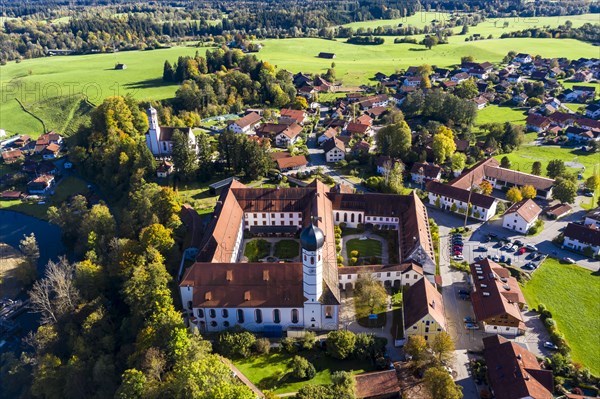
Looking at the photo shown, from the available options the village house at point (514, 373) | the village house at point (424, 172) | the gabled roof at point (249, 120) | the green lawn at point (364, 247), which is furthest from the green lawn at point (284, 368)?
the gabled roof at point (249, 120)

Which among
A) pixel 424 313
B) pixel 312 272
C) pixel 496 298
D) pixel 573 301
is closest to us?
pixel 424 313

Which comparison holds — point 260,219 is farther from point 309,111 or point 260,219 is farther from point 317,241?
point 309,111

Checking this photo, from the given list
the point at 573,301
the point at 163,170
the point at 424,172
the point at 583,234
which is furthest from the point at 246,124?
the point at 573,301

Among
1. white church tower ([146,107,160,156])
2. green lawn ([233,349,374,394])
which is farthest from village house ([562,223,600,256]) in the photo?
white church tower ([146,107,160,156])

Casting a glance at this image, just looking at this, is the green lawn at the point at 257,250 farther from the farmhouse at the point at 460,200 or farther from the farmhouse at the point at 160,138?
the farmhouse at the point at 160,138

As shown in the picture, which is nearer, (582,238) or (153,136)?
(582,238)

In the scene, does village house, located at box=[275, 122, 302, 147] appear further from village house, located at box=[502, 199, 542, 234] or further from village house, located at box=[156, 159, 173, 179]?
village house, located at box=[502, 199, 542, 234]

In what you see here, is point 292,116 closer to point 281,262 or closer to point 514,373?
point 281,262
